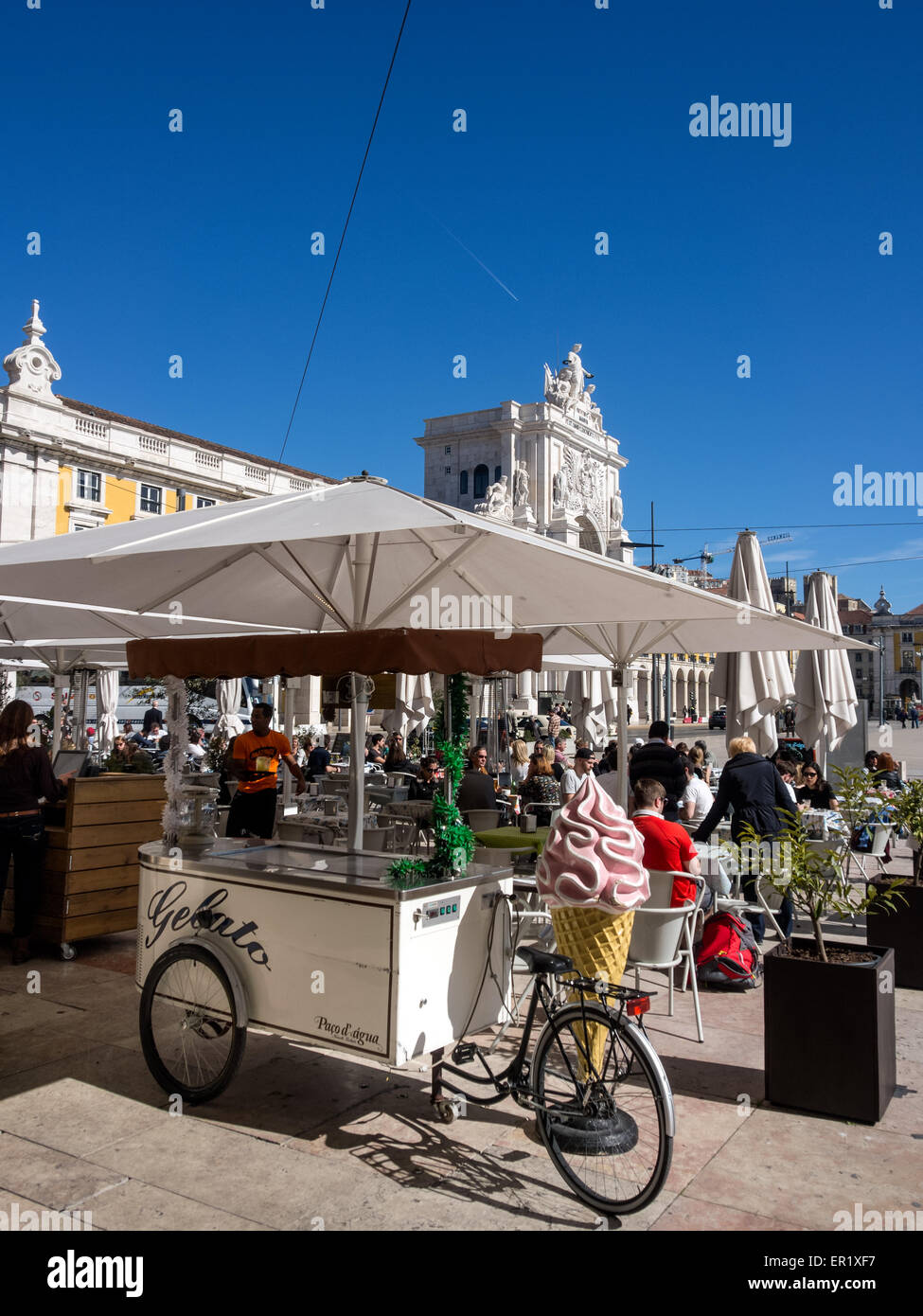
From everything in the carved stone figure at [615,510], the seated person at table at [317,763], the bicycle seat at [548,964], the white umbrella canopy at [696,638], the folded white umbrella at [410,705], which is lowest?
the seated person at table at [317,763]

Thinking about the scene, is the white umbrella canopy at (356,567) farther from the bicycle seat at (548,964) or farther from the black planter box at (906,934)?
the black planter box at (906,934)

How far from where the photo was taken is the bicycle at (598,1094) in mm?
3285

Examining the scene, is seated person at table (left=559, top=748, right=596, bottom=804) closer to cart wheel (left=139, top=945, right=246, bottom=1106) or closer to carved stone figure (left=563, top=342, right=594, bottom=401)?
cart wheel (left=139, top=945, right=246, bottom=1106)

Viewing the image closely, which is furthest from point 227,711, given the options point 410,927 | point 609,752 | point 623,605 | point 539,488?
point 539,488

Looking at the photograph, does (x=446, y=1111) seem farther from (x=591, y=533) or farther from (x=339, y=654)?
(x=591, y=533)

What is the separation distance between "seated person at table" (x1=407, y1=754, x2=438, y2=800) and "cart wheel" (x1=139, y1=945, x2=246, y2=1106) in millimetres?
6451

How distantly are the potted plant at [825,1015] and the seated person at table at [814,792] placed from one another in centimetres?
631

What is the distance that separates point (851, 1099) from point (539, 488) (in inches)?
3064

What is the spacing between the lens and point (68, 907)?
6781 millimetres

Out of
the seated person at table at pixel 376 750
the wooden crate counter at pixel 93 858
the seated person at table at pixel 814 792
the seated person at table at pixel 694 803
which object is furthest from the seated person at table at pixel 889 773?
the seated person at table at pixel 376 750

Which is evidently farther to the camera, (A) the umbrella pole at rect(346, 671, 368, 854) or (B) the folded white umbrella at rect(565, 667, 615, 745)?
(B) the folded white umbrella at rect(565, 667, 615, 745)

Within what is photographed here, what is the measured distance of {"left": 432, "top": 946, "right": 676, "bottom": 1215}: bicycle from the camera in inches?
129

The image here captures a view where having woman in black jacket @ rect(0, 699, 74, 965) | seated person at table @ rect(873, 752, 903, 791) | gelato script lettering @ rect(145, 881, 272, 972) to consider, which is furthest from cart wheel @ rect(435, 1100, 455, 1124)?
seated person at table @ rect(873, 752, 903, 791)
